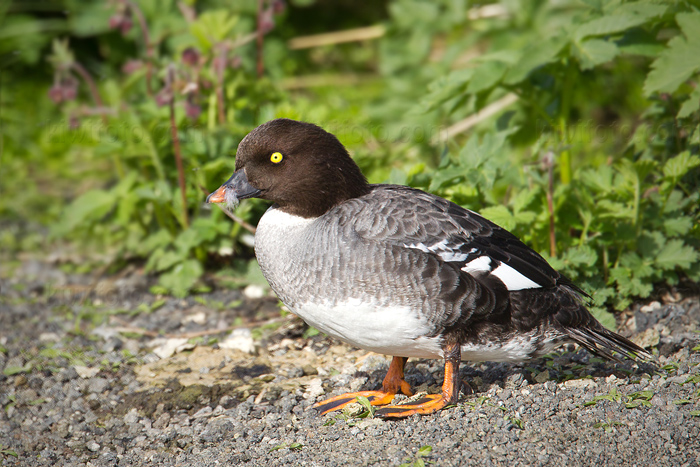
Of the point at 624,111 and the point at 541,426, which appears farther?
the point at 624,111

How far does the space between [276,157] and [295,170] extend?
127 millimetres

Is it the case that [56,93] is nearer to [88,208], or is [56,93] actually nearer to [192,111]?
[88,208]

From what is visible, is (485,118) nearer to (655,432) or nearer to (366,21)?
(366,21)

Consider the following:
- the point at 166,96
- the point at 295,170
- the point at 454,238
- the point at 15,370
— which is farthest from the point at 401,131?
the point at 15,370

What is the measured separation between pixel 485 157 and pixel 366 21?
5.88m

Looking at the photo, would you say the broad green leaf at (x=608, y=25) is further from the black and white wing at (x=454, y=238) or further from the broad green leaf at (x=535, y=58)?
the black and white wing at (x=454, y=238)

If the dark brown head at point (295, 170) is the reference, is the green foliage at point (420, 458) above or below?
below

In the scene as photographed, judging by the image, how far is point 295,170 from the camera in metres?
3.82

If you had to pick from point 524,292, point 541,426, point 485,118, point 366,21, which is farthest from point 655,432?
point 366,21

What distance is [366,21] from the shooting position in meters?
9.81

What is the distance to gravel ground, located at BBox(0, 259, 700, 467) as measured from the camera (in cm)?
326

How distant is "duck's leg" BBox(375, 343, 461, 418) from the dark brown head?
1030mm

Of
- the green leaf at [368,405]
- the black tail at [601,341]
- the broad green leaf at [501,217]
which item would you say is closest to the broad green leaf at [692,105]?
the broad green leaf at [501,217]

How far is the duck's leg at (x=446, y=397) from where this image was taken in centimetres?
356
